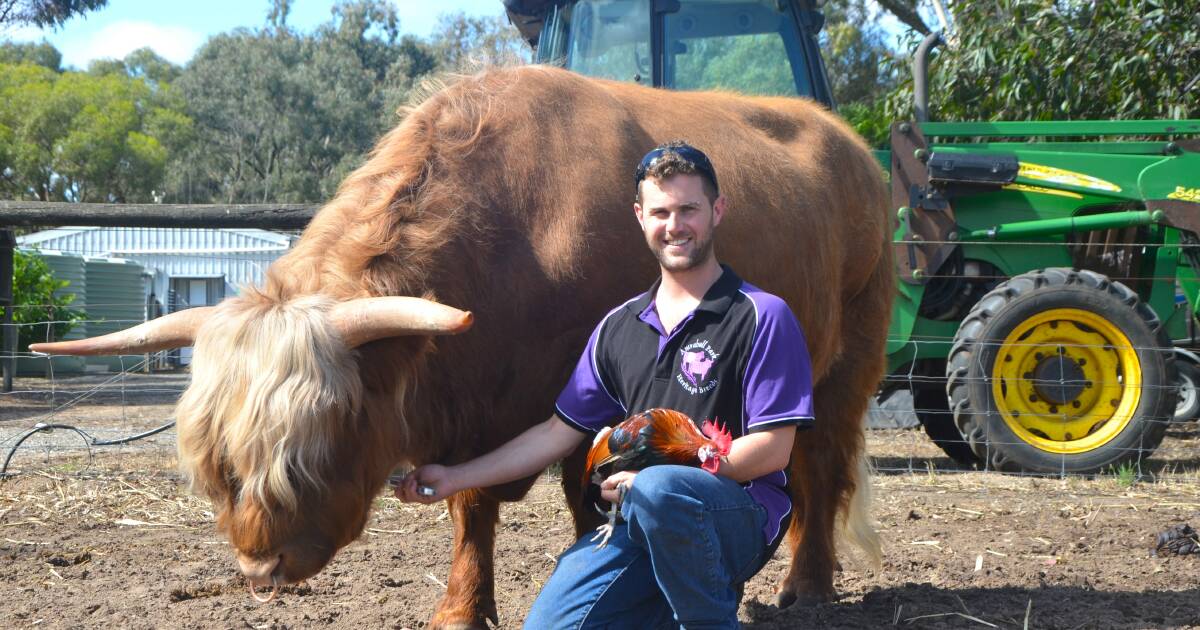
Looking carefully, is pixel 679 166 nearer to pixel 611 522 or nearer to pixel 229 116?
pixel 611 522

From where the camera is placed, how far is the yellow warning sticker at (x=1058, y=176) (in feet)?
26.2

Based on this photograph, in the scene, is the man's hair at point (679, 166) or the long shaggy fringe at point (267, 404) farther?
the man's hair at point (679, 166)

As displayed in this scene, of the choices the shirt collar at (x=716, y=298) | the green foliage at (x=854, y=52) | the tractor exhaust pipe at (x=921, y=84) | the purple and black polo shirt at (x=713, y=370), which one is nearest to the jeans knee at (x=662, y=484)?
the purple and black polo shirt at (x=713, y=370)

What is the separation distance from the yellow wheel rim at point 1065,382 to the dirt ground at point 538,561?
41cm

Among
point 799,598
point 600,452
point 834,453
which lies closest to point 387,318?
point 600,452

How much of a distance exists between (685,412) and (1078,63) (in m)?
9.72

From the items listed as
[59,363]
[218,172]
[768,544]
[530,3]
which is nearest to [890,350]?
[530,3]

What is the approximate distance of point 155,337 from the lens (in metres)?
3.01

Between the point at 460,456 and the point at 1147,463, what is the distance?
6038mm

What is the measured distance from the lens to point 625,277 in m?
3.71

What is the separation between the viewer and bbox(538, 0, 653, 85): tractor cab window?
7.09 meters

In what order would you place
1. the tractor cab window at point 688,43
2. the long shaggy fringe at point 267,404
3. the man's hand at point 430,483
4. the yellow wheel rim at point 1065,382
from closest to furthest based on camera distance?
the long shaggy fringe at point 267,404 < the man's hand at point 430,483 < the tractor cab window at point 688,43 < the yellow wheel rim at point 1065,382

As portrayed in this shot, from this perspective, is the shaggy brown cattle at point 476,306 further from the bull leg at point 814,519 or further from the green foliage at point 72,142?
the green foliage at point 72,142

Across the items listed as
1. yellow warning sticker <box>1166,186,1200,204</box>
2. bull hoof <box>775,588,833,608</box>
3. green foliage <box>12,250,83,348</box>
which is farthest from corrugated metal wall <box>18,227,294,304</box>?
bull hoof <box>775,588,833,608</box>
